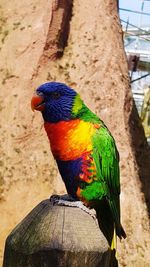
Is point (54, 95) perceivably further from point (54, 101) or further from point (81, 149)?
point (81, 149)

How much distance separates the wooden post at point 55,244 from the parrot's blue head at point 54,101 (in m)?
1.01

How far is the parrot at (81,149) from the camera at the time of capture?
7.20ft

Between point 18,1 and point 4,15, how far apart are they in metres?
0.17

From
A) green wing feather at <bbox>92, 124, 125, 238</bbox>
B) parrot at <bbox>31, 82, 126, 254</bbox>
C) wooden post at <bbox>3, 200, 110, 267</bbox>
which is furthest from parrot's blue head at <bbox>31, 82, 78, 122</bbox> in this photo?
wooden post at <bbox>3, 200, 110, 267</bbox>

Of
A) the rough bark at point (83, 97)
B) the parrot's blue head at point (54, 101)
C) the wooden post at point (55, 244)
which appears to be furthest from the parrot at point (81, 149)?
the rough bark at point (83, 97)

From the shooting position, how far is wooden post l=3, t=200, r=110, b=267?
3.59ft

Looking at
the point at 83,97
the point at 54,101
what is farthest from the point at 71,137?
the point at 83,97

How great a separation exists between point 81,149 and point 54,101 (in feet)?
0.85

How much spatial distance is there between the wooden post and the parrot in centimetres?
100

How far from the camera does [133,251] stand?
3.59 m

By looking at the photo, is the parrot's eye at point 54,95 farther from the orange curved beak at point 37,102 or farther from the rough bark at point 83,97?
the rough bark at point 83,97

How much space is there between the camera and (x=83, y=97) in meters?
3.84

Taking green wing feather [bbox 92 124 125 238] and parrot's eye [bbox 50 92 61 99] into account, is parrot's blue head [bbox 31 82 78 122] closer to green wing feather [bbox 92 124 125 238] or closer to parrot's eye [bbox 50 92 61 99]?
parrot's eye [bbox 50 92 61 99]

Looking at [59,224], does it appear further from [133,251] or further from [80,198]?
[133,251]
